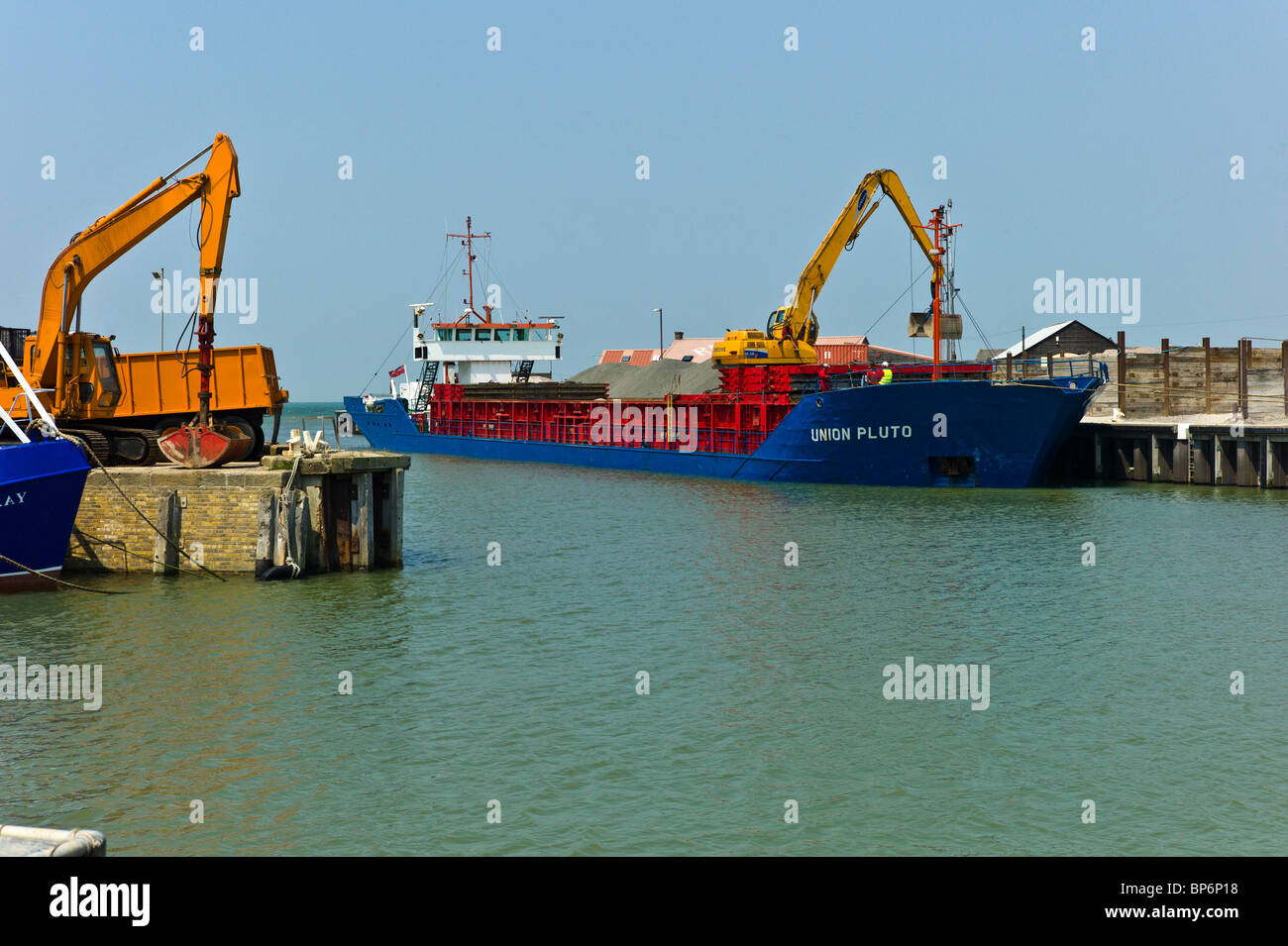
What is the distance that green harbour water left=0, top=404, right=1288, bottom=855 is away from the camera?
8922 millimetres

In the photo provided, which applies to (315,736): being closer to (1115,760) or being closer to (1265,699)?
(1115,760)

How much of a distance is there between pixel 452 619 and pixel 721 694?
17.9 ft

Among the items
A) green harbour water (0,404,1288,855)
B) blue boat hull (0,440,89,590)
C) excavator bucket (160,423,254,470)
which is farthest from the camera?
excavator bucket (160,423,254,470)

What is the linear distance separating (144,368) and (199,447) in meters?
4.51

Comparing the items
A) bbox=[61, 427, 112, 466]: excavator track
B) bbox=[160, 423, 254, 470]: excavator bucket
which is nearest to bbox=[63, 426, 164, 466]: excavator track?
bbox=[61, 427, 112, 466]: excavator track

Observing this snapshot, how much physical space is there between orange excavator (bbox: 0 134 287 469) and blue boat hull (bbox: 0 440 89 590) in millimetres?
3556

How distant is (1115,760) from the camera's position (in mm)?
10312

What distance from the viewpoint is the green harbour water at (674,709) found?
892 centimetres

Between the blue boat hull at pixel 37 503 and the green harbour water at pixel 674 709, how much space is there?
70 centimetres

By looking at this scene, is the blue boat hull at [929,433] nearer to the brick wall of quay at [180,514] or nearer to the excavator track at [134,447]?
the excavator track at [134,447]

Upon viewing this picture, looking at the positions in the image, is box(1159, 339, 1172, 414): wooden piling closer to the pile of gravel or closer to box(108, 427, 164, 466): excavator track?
the pile of gravel

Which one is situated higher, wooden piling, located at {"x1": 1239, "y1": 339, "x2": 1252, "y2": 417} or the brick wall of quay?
wooden piling, located at {"x1": 1239, "y1": 339, "x2": 1252, "y2": 417}

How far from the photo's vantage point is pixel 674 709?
12047mm

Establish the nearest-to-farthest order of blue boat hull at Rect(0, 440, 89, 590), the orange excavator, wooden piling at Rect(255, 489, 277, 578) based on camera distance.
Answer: blue boat hull at Rect(0, 440, 89, 590) < wooden piling at Rect(255, 489, 277, 578) < the orange excavator
